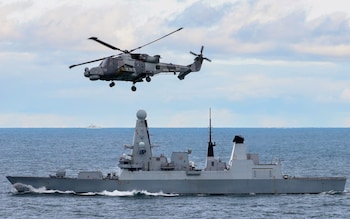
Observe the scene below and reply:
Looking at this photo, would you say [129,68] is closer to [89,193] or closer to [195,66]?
[195,66]

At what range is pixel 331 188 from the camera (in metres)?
57.0

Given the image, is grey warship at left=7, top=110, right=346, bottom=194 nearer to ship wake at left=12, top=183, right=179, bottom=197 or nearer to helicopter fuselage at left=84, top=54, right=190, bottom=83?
ship wake at left=12, top=183, right=179, bottom=197

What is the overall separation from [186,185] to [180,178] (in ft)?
2.32

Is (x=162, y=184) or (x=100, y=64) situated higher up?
(x=100, y=64)

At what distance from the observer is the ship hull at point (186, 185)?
5456cm

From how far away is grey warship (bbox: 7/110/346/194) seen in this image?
179 ft

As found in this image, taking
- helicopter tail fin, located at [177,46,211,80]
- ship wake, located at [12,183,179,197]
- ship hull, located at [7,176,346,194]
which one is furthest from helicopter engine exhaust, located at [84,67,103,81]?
ship wake, located at [12,183,179,197]

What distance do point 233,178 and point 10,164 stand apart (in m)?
47.1

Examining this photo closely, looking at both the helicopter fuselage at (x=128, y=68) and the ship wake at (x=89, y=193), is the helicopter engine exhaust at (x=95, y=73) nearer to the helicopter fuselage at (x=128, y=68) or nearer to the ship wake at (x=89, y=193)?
the helicopter fuselage at (x=128, y=68)

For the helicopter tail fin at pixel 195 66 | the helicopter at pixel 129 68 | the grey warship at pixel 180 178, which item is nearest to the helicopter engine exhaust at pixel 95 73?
the helicopter at pixel 129 68

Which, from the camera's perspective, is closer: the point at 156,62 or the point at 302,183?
the point at 156,62

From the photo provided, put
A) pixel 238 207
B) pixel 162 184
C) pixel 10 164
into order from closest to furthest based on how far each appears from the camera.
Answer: pixel 238 207, pixel 162 184, pixel 10 164

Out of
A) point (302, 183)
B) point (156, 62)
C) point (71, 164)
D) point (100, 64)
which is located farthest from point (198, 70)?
point (71, 164)

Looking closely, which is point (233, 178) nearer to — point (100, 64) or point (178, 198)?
point (178, 198)
